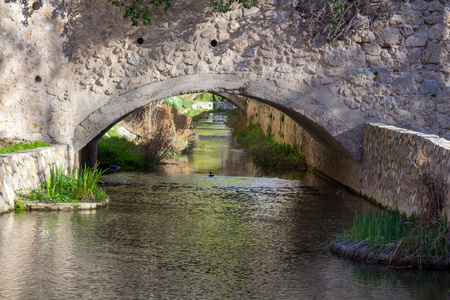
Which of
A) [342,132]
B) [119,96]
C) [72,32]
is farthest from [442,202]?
[72,32]

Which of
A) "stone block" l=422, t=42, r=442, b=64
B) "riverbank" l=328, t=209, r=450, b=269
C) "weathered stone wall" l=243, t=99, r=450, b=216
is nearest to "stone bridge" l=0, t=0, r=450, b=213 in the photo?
"stone block" l=422, t=42, r=442, b=64

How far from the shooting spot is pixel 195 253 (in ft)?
20.9

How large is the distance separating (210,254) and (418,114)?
5881mm

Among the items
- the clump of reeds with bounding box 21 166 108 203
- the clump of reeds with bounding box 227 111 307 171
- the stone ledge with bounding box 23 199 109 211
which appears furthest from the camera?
the clump of reeds with bounding box 227 111 307 171

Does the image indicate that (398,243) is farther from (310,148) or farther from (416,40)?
(310,148)

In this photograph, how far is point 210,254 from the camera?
6.36 metres

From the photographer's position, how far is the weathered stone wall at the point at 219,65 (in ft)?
34.9

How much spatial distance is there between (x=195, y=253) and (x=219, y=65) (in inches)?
195

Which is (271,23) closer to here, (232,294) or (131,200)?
(131,200)

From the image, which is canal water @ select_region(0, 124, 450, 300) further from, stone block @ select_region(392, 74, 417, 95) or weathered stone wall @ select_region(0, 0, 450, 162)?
stone block @ select_region(392, 74, 417, 95)

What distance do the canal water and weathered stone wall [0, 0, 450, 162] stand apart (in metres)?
1.59

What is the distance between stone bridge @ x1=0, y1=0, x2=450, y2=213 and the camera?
34.9ft

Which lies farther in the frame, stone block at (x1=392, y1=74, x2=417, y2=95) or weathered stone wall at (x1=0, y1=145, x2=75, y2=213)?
stone block at (x1=392, y1=74, x2=417, y2=95)

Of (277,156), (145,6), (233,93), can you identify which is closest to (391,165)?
(233,93)
